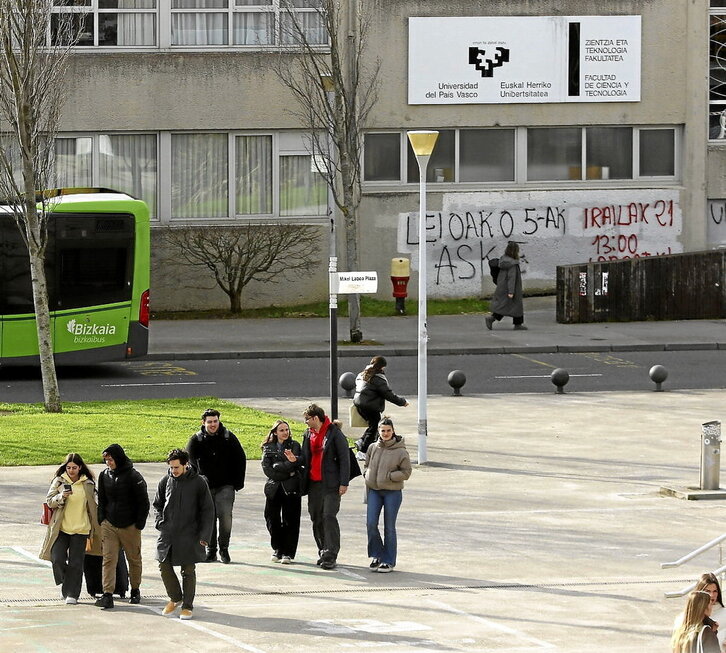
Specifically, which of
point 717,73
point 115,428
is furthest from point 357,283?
point 717,73

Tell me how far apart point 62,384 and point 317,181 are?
12157mm

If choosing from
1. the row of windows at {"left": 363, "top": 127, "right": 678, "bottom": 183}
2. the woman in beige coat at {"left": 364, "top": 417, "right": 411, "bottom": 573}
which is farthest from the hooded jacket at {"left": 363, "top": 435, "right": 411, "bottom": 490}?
the row of windows at {"left": 363, "top": 127, "right": 678, "bottom": 183}

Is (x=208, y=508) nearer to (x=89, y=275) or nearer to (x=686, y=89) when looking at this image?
(x=89, y=275)

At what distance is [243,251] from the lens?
33.9 meters

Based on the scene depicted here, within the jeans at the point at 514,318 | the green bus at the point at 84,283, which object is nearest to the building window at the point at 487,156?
the jeans at the point at 514,318

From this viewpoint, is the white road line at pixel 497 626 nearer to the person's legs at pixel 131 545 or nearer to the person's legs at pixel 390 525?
the person's legs at pixel 390 525

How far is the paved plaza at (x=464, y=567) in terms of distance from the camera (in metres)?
10.6

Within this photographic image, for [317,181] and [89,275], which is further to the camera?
[317,181]

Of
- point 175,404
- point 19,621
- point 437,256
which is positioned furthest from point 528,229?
point 19,621

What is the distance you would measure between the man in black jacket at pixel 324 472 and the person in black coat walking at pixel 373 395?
11.9ft

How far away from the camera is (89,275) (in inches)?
998

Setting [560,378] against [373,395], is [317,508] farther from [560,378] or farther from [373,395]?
[560,378]

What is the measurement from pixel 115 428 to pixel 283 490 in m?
7.02

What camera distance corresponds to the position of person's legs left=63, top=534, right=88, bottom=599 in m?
11.6
